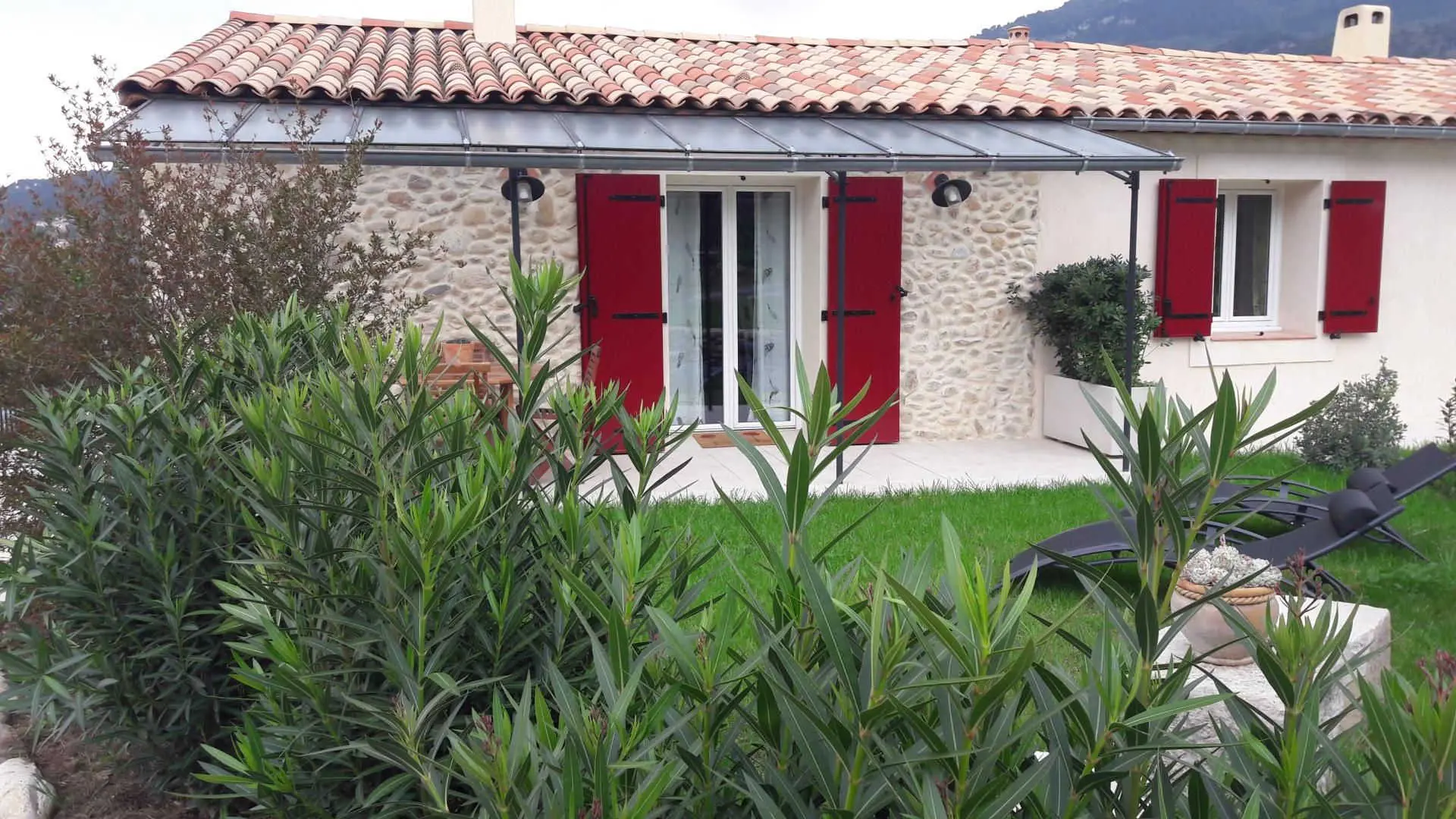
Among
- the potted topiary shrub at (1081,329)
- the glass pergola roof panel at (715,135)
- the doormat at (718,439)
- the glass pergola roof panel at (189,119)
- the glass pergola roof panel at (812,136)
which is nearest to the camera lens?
the glass pergola roof panel at (189,119)

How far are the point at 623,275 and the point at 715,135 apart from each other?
A: 1561mm

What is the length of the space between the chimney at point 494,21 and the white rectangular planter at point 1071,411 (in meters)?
6.26

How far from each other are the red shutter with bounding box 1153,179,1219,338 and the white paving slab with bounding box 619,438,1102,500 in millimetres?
1614

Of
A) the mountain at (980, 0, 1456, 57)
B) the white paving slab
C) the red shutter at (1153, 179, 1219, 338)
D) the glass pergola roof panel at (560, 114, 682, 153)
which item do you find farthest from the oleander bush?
the mountain at (980, 0, 1456, 57)

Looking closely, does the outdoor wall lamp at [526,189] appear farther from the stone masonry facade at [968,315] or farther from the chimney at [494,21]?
the chimney at [494,21]

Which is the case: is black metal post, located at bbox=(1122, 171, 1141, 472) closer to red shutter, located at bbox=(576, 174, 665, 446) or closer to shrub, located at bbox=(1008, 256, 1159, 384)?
shrub, located at bbox=(1008, 256, 1159, 384)

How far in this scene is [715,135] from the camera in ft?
25.1

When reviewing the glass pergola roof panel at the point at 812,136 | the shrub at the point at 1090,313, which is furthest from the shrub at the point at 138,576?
the shrub at the point at 1090,313

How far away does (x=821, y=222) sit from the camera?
357 inches

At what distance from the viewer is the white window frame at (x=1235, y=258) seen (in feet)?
32.9

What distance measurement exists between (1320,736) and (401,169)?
26.5ft

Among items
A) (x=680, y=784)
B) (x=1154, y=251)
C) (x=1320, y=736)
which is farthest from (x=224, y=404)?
(x=1154, y=251)

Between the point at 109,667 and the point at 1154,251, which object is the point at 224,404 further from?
the point at 1154,251

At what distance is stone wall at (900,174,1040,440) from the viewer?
9297 millimetres
